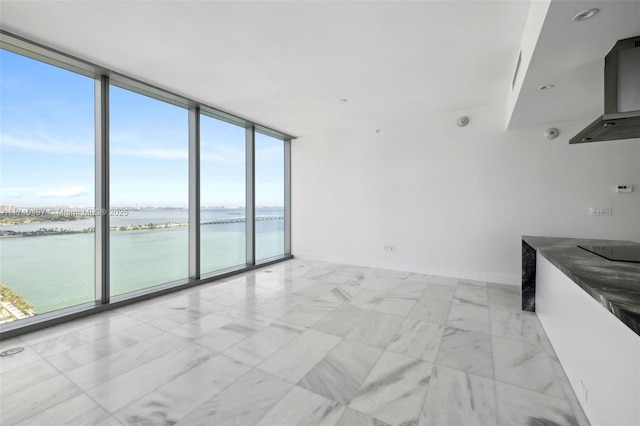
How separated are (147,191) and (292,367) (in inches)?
132

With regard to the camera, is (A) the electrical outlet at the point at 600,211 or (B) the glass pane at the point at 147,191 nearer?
(B) the glass pane at the point at 147,191

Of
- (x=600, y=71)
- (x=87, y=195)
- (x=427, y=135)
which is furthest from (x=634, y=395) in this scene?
(x=87, y=195)

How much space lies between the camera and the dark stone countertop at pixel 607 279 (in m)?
1.01

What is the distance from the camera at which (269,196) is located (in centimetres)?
609

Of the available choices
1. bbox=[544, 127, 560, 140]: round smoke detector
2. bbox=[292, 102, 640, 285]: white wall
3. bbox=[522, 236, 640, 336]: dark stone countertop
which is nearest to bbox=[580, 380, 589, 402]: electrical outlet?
bbox=[522, 236, 640, 336]: dark stone countertop

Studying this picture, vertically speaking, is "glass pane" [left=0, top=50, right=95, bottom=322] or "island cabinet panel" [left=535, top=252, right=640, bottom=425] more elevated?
"glass pane" [left=0, top=50, right=95, bottom=322]

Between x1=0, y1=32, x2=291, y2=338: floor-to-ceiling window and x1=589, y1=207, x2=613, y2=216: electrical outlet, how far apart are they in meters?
5.51

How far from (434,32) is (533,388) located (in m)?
2.97

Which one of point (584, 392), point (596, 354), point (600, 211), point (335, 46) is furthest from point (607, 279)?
point (600, 211)

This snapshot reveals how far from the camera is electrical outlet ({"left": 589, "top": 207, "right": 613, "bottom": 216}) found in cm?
369

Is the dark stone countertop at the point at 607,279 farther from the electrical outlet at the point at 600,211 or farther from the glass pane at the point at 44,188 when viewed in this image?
the glass pane at the point at 44,188

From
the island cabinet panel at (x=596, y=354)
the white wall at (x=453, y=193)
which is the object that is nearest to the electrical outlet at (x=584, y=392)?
the island cabinet panel at (x=596, y=354)

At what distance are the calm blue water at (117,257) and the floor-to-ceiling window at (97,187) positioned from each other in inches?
0.5

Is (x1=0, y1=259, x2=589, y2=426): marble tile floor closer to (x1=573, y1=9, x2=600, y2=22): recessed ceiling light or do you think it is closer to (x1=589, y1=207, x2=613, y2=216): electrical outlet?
(x1=589, y1=207, x2=613, y2=216): electrical outlet
